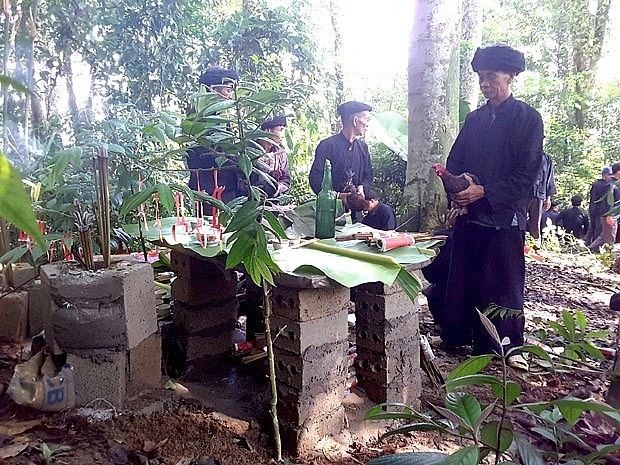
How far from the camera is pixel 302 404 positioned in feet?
6.50

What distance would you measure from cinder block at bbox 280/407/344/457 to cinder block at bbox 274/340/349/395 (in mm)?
124

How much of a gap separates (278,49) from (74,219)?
5.00m

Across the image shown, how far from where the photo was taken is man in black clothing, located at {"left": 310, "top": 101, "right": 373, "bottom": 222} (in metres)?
4.23

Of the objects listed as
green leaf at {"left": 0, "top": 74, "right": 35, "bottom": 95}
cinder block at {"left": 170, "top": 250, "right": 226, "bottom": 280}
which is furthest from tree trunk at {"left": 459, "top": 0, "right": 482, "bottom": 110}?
green leaf at {"left": 0, "top": 74, "right": 35, "bottom": 95}

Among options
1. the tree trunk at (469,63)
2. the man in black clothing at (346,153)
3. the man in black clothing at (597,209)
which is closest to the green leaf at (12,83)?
the man in black clothing at (346,153)

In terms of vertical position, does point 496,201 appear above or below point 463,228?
above

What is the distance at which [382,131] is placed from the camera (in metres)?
6.66

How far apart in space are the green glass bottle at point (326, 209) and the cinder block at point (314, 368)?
52 cm

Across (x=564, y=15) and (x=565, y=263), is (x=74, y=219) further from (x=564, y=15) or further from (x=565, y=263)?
(x=564, y=15)

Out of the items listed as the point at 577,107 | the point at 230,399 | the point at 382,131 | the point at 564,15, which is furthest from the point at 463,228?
the point at 564,15

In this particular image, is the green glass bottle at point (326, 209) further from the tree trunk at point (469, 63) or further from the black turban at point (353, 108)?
the tree trunk at point (469, 63)

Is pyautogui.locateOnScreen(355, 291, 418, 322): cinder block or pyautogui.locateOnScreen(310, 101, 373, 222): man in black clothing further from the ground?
pyautogui.locateOnScreen(310, 101, 373, 222): man in black clothing

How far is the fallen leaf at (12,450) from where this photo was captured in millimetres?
1608

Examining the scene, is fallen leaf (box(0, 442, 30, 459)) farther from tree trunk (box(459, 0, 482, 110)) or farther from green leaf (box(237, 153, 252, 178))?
tree trunk (box(459, 0, 482, 110))
